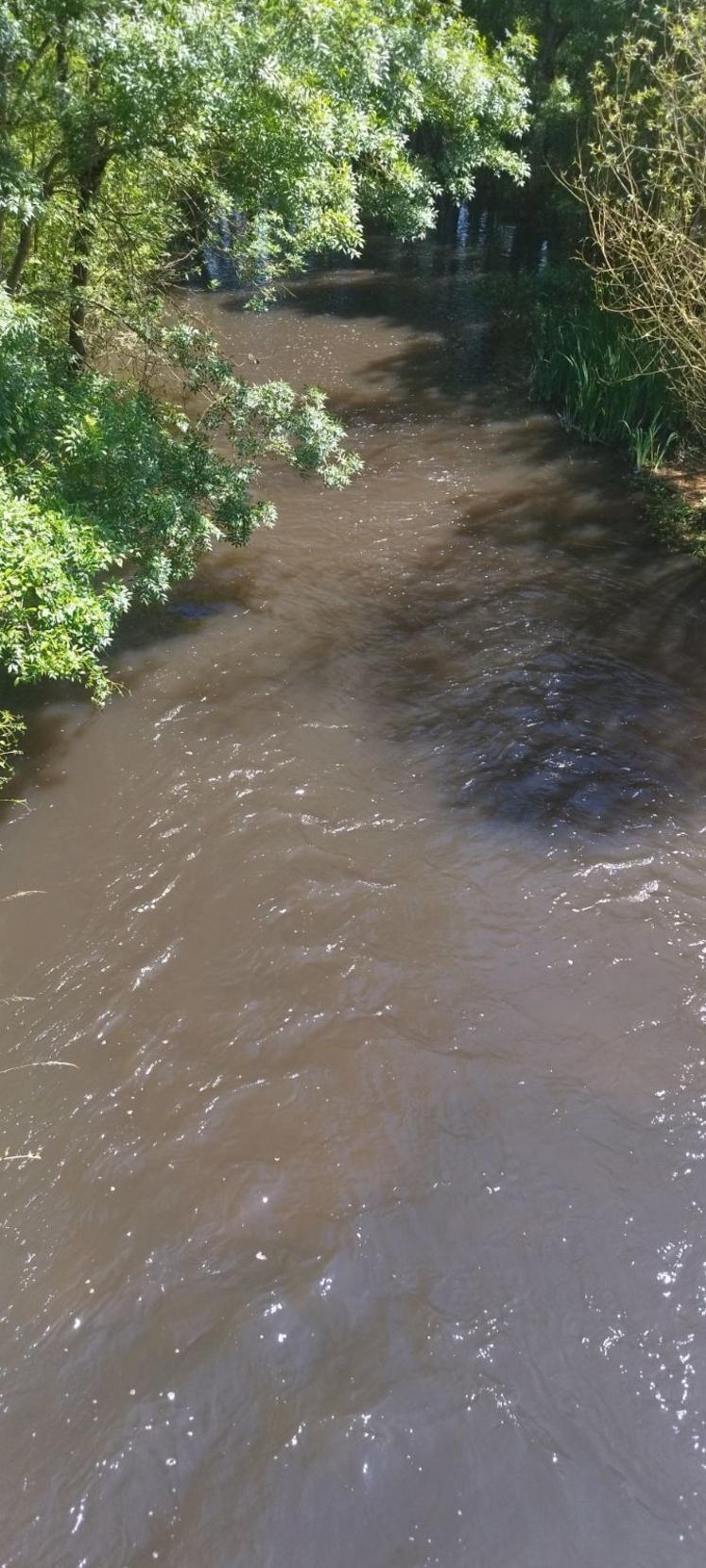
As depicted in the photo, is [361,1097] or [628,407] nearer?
[361,1097]

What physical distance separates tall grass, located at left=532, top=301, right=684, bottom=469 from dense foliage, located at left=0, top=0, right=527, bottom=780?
3778 millimetres

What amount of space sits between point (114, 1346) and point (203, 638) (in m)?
5.78

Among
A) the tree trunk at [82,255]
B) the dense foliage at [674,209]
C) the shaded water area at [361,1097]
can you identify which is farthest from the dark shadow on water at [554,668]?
the tree trunk at [82,255]

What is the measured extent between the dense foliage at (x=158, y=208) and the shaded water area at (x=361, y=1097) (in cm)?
131

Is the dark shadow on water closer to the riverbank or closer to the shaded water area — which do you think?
the shaded water area

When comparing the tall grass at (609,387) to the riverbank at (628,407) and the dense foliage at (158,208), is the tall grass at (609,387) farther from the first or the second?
the dense foliage at (158,208)

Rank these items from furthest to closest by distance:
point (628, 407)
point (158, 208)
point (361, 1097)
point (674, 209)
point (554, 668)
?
1. point (628, 407)
2. point (674, 209)
3. point (554, 668)
4. point (158, 208)
5. point (361, 1097)

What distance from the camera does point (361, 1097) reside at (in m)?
4.75

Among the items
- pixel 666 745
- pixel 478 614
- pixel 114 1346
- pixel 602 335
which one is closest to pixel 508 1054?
pixel 114 1346

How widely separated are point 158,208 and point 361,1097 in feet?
22.9

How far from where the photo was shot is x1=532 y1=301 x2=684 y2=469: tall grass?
11.7m

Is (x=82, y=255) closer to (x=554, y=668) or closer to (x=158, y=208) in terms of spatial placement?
(x=158, y=208)

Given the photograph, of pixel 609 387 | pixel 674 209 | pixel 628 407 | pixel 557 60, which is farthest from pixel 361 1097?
pixel 557 60

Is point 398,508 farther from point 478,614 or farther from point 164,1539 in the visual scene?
point 164,1539
